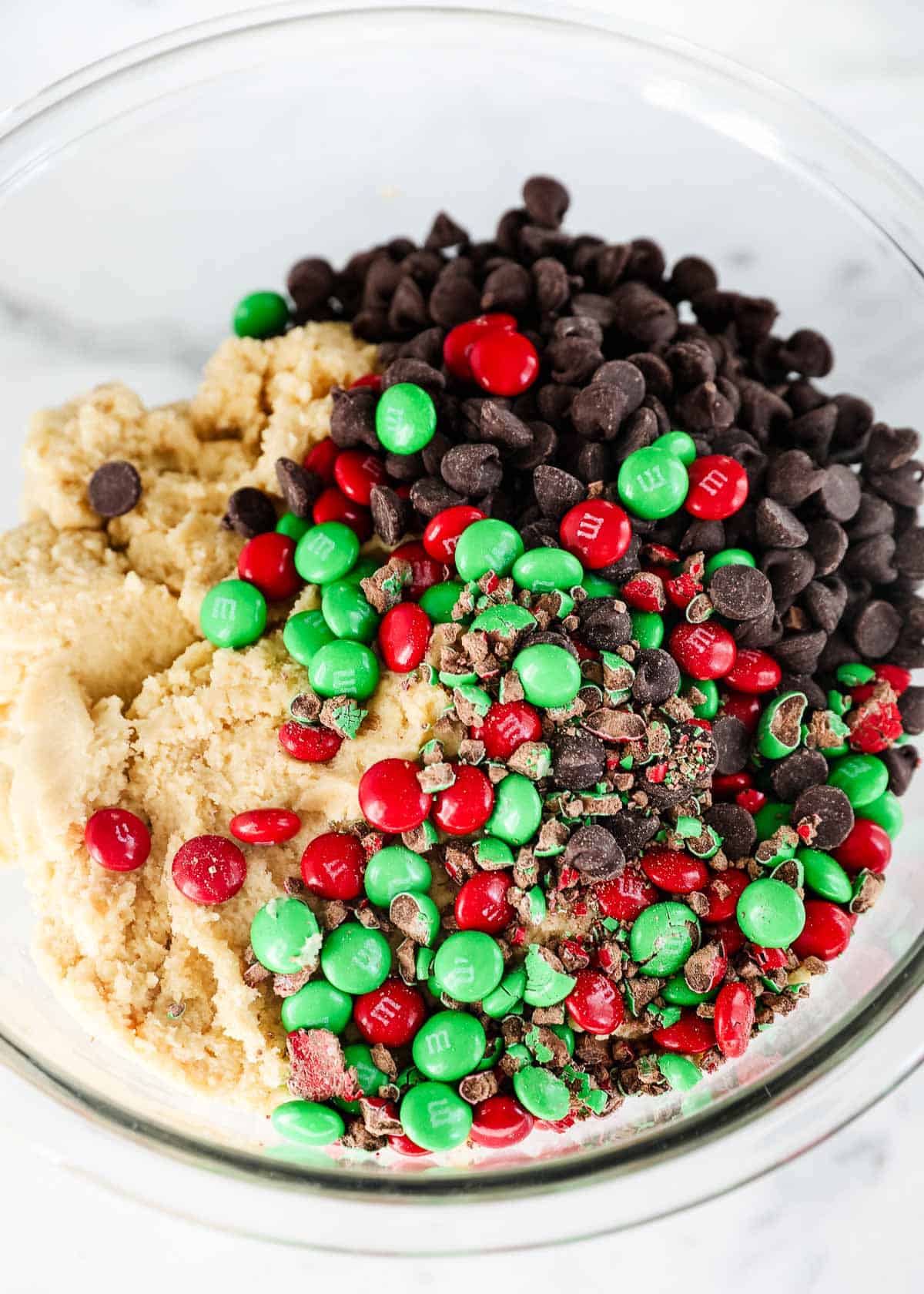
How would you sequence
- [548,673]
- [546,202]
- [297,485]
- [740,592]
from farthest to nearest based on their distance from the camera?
[546,202] < [297,485] < [740,592] < [548,673]

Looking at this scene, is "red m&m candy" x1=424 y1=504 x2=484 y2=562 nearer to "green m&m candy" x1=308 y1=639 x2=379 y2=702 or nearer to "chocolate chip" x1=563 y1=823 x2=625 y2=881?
"green m&m candy" x1=308 y1=639 x2=379 y2=702

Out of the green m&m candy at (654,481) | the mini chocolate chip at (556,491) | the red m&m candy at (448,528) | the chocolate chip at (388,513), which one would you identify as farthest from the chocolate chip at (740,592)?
the chocolate chip at (388,513)

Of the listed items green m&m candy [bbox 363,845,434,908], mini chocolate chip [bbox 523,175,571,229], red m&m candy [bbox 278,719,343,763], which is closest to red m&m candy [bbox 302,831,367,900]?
green m&m candy [bbox 363,845,434,908]

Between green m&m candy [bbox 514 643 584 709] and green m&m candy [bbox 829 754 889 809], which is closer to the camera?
green m&m candy [bbox 514 643 584 709]

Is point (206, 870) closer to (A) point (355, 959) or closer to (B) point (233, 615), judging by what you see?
(A) point (355, 959)

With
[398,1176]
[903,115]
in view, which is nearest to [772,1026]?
[398,1176]

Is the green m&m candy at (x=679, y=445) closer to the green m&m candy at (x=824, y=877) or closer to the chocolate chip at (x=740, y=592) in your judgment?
the chocolate chip at (x=740, y=592)

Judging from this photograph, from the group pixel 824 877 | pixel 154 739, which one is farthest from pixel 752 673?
pixel 154 739
